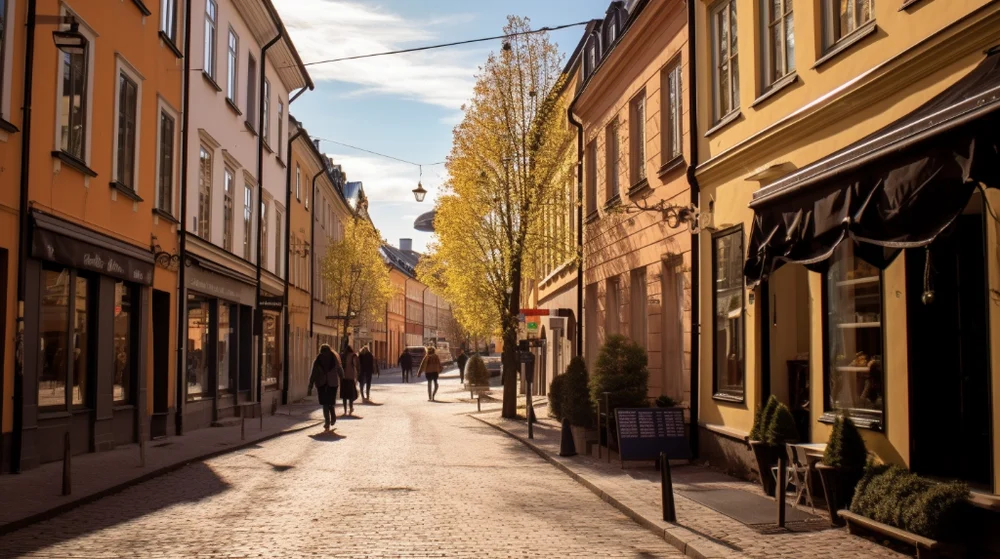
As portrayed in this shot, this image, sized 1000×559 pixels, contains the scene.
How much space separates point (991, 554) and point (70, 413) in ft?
41.7

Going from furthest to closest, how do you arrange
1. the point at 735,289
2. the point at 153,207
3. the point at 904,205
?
1. the point at 153,207
2. the point at 735,289
3. the point at 904,205

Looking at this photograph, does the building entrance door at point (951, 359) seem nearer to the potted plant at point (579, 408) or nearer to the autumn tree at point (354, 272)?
the potted plant at point (579, 408)

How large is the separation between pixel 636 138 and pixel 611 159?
227cm

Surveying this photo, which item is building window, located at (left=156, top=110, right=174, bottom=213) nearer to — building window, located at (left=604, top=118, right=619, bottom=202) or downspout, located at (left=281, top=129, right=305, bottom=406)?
building window, located at (left=604, top=118, right=619, bottom=202)

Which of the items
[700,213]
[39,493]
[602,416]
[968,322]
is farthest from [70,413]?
[968,322]

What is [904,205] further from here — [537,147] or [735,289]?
[537,147]

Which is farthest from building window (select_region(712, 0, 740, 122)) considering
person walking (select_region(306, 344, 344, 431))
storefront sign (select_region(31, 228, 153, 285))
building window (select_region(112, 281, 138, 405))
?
person walking (select_region(306, 344, 344, 431))

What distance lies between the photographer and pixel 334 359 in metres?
23.5

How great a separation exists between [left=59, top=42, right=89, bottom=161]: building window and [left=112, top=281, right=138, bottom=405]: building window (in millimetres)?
3012

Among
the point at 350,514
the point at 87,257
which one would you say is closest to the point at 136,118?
the point at 87,257

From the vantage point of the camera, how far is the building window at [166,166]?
1984 cm

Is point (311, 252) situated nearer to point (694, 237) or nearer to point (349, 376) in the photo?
point (349, 376)

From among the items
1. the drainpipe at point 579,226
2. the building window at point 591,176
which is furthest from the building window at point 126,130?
the drainpipe at point 579,226

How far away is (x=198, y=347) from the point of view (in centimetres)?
2292
